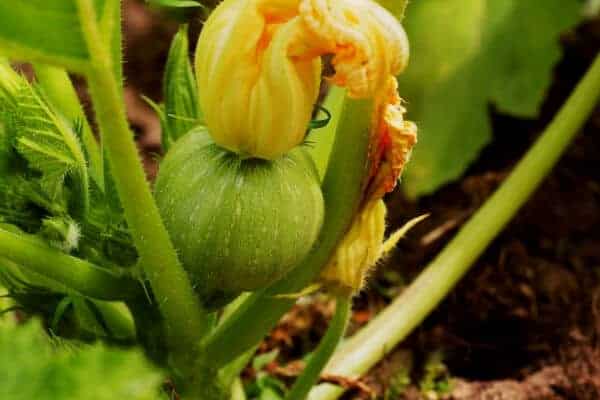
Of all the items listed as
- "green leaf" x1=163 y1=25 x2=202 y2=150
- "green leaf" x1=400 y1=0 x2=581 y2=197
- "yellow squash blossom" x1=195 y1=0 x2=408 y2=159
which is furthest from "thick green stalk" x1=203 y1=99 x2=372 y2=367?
A: "green leaf" x1=400 y1=0 x2=581 y2=197

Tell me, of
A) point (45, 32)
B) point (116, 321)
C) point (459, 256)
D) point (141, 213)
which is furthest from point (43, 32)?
point (459, 256)

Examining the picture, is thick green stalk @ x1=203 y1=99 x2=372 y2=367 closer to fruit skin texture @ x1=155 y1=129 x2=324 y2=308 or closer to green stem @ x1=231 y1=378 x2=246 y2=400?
fruit skin texture @ x1=155 y1=129 x2=324 y2=308

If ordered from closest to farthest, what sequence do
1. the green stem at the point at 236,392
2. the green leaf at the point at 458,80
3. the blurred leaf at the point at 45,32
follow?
the blurred leaf at the point at 45,32 < the green stem at the point at 236,392 < the green leaf at the point at 458,80

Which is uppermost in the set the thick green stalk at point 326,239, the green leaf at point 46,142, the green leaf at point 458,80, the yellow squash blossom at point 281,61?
the yellow squash blossom at point 281,61

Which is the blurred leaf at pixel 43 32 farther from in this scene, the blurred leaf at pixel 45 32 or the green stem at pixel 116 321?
the green stem at pixel 116 321

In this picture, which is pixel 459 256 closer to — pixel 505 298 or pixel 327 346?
pixel 505 298

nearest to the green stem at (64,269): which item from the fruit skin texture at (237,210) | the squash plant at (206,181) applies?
the squash plant at (206,181)

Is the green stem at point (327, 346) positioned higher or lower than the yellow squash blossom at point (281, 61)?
lower
